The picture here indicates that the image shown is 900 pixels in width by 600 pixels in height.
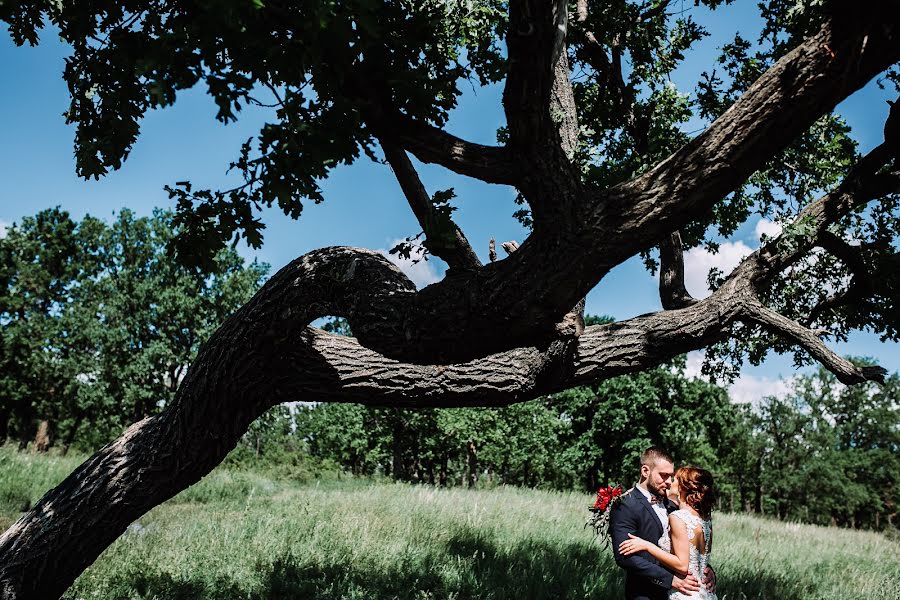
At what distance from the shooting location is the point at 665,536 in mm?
5059

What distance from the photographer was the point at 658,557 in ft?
15.5

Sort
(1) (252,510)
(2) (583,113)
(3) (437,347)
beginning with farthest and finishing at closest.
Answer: (1) (252,510)
(2) (583,113)
(3) (437,347)

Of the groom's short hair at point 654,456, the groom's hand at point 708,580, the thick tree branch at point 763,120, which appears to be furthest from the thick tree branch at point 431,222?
the groom's hand at point 708,580

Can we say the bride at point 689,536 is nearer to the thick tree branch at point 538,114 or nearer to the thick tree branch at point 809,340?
the thick tree branch at point 809,340

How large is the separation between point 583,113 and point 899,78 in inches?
159

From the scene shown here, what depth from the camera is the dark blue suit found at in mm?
4773

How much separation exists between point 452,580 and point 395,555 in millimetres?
1196

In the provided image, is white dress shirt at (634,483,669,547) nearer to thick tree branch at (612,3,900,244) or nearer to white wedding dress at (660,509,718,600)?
white wedding dress at (660,509,718,600)

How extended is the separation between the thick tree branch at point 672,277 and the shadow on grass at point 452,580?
4.15 metres

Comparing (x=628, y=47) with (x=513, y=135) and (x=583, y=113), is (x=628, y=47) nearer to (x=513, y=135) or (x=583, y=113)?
(x=583, y=113)

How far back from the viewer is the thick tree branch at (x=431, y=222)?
4.44 metres

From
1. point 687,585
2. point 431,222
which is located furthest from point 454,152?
point 687,585

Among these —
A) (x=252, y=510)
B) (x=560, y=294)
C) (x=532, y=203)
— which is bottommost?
(x=252, y=510)

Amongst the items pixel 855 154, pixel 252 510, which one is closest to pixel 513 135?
pixel 855 154
